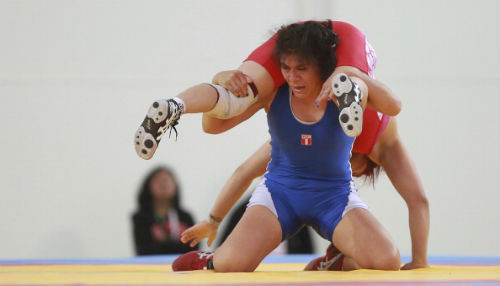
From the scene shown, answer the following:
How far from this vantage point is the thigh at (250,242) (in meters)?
2.48

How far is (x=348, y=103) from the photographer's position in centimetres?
221

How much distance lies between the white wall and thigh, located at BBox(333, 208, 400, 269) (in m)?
3.12

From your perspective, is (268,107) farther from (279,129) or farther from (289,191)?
(289,191)

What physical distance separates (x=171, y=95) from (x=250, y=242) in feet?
10.9

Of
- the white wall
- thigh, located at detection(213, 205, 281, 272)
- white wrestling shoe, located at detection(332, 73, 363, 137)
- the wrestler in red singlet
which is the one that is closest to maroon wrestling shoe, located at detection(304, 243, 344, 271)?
thigh, located at detection(213, 205, 281, 272)

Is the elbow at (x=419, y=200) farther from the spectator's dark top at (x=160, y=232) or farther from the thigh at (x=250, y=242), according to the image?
the spectator's dark top at (x=160, y=232)

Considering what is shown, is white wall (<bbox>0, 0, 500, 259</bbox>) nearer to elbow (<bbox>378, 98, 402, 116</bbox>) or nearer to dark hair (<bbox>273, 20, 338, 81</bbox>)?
dark hair (<bbox>273, 20, 338, 81</bbox>)

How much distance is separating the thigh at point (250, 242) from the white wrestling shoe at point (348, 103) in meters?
0.60

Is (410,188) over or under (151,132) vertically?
under

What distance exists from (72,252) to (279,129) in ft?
11.1

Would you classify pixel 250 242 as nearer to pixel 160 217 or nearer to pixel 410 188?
pixel 410 188

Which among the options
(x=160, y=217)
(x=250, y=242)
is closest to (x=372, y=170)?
(x=250, y=242)

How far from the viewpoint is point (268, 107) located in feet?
9.14

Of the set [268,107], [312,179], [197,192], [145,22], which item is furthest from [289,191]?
[145,22]
